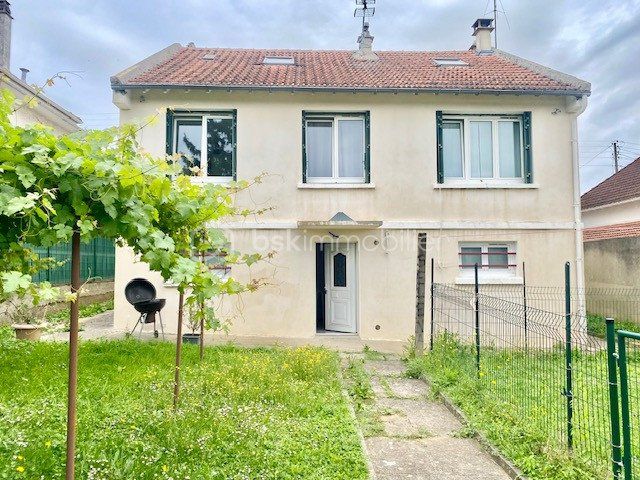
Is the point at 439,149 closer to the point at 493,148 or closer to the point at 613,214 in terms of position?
the point at 493,148

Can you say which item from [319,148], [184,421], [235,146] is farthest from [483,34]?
[184,421]

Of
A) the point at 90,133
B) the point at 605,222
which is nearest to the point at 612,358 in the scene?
the point at 90,133

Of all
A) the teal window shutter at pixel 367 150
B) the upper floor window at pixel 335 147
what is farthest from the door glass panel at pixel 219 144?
the teal window shutter at pixel 367 150

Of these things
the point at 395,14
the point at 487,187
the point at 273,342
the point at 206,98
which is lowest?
the point at 273,342

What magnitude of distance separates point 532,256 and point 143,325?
9419 millimetres

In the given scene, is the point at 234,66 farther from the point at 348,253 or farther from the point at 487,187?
the point at 487,187

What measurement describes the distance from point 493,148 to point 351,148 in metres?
3.55

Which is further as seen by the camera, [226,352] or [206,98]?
[206,98]

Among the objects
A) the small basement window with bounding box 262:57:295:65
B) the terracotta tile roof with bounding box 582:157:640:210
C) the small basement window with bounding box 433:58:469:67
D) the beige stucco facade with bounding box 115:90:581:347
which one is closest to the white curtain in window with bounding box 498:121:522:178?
the beige stucco facade with bounding box 115:90:581:347

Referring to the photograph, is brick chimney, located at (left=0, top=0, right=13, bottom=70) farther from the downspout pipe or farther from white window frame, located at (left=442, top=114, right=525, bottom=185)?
the downspout pipe

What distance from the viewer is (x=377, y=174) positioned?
10.4 metres

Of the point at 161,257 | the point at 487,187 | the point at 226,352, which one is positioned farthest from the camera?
the point at 487,187

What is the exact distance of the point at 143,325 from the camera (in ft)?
33.1

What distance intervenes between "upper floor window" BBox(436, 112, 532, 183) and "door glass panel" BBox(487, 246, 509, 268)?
1.69 metres
